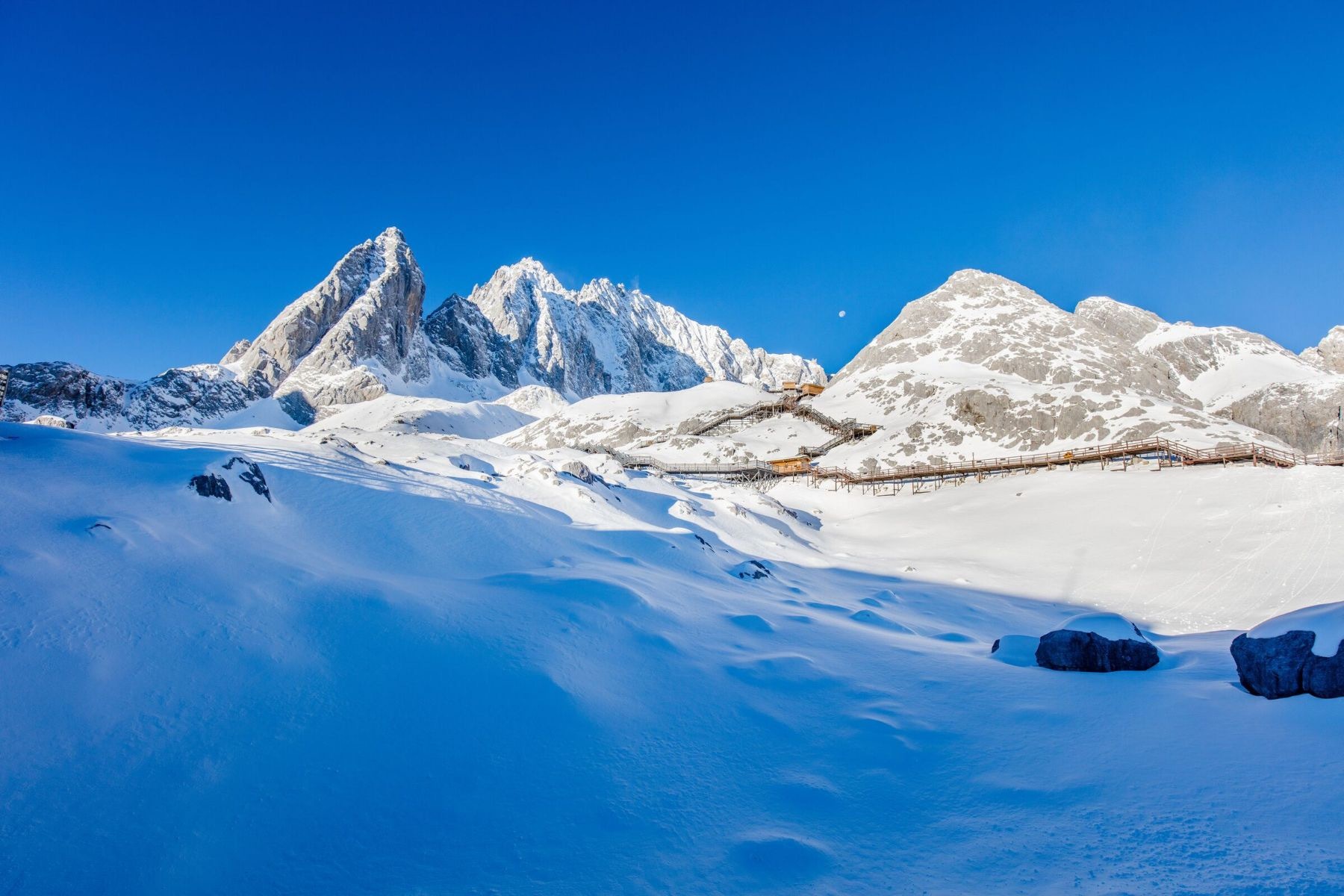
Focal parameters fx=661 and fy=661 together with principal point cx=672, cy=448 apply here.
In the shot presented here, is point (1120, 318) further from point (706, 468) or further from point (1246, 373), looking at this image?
point (706, 468)

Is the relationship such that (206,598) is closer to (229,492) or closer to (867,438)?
(229,492)

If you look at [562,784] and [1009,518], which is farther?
[1009,518]

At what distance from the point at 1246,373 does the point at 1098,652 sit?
421 ft

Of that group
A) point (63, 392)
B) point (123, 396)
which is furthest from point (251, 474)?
point (123, 396)

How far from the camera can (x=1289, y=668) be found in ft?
26.1

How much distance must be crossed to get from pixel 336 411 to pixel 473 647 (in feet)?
491

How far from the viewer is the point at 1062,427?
61.2 meters

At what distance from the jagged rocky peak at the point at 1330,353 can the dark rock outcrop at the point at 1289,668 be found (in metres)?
156

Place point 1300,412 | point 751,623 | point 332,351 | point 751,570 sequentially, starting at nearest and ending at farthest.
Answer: point 751,623 < point 751,570 < point 1300,412 < point 332,351

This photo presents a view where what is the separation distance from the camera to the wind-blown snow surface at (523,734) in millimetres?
5102

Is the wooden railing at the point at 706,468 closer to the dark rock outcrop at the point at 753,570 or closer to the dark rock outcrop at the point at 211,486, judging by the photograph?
the dark rock outcrop at the point at 753,570

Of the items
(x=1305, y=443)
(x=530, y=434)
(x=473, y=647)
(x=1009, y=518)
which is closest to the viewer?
(x=473, y=647)

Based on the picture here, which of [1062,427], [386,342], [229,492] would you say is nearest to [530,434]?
[1062,427]

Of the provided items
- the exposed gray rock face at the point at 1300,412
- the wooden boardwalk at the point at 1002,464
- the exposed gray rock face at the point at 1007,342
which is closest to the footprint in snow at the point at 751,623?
the wooden boardwalk at the point at 1002,464
